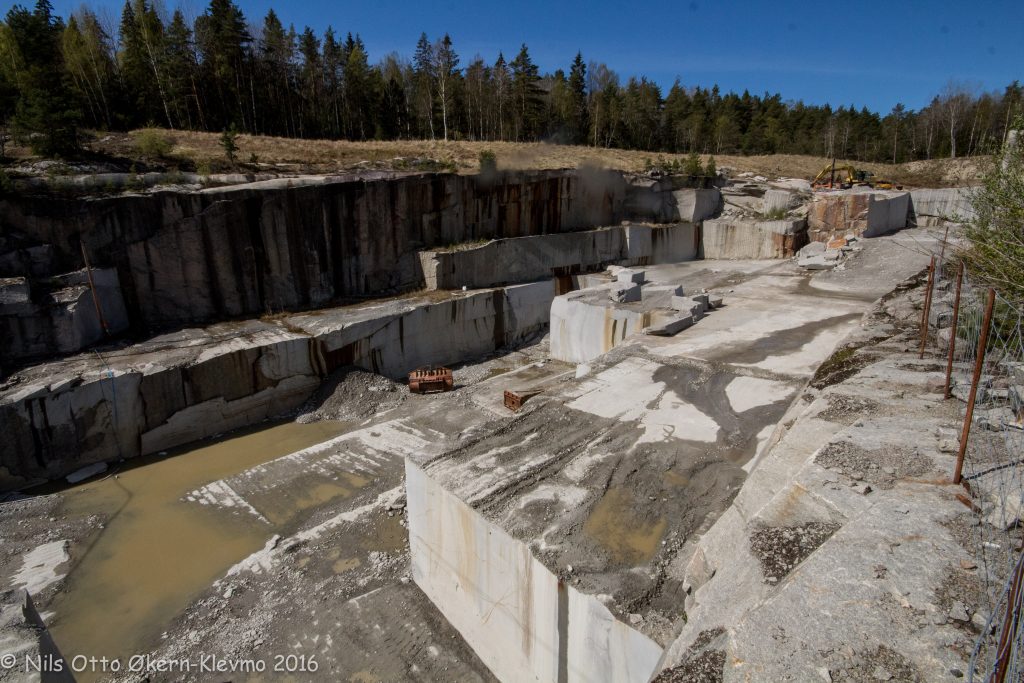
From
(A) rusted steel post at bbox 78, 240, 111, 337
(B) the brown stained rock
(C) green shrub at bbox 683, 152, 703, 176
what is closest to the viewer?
(B) the brown stained rock

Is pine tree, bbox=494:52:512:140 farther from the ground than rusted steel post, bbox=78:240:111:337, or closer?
farther from the ground

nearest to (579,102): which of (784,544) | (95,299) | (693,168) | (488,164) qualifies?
(693,168)

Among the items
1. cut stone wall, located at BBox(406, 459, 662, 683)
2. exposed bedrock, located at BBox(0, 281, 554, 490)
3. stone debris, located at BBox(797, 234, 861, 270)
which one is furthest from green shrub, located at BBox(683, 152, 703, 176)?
cut stone wall, located at BBox(406, 459, 662, 683)

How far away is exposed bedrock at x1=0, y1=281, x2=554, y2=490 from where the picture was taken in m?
9.49

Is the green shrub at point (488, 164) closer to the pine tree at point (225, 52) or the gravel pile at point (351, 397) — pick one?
the gravel pile at point (351, 397)

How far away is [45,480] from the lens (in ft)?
31.2

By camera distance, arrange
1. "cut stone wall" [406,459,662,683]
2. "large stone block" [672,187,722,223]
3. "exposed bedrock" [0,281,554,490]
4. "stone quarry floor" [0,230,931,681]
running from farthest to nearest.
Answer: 1. "large stone block" [672,187,722,223]
2. "exposed bedrock" [0,281,554,490]
3. "stone quarry floor" [0,230,931,681]
4. "cut stone wall" [406,459,662,683]

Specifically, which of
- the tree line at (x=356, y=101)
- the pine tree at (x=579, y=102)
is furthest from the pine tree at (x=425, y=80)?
the pine tree at (x=579, y=102)

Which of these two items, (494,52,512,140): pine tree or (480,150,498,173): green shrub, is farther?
(494,52,512,140): pine tree

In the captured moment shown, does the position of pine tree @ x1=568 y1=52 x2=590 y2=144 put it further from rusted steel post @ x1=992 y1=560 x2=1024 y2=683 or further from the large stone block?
rusted steel post @ x1=992 y1=560 x2=1024 y2=683

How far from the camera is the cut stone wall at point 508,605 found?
420cm

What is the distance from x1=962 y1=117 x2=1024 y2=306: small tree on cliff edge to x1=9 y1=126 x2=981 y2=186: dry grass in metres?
8.30

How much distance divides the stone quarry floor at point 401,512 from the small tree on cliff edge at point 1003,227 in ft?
7.97

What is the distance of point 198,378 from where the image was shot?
36.2 feet
